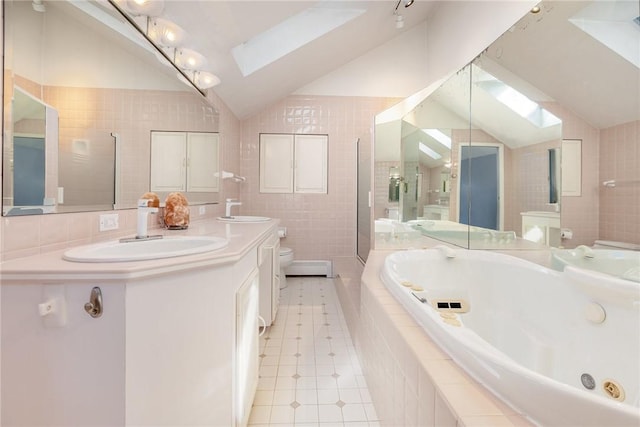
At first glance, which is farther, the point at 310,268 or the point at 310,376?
the point at 310,268

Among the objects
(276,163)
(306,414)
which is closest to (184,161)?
(276,163)

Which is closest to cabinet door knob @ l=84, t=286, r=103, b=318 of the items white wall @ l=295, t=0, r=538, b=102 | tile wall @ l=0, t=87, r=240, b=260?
tile wall @ l=0, t=87, r=240, b=260

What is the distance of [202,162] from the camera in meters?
2.16

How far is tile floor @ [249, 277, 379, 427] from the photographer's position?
49.9 inches

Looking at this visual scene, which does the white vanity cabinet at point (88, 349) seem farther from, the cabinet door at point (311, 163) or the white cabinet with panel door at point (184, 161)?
the cabinet door at point (311, 163)

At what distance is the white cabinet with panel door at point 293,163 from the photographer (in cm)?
345

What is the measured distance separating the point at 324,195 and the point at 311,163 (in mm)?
468

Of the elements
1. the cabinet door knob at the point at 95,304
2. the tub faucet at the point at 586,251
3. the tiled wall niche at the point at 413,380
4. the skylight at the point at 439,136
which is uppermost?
the skylight at the point at 439,136

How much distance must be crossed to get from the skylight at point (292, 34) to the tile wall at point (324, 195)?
95cm

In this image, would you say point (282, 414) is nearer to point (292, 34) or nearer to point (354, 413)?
point (354, 413)

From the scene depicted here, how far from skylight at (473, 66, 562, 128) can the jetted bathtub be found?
0.93 metres

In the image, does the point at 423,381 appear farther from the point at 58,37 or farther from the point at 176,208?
the point at 58,37

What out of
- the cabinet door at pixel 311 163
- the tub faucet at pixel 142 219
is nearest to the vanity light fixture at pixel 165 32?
the tub faucet at pixel 142 219

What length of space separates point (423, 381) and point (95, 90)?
1637 millimetres
